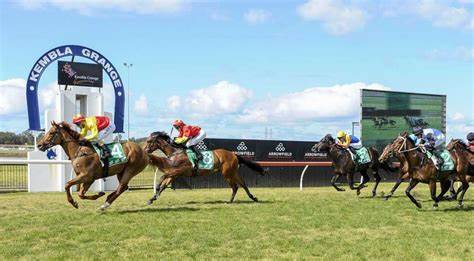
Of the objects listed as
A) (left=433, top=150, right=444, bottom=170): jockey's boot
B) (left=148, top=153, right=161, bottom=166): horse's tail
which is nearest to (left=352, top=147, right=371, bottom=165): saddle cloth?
(left=433, top=150, right=444, bottom=170): jockey's boot

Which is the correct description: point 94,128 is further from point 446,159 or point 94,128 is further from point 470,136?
point 470,136

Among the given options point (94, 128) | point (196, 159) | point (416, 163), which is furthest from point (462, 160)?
point (94, 128)

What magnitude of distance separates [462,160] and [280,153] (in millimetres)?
10442

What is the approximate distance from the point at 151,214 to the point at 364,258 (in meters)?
4.78

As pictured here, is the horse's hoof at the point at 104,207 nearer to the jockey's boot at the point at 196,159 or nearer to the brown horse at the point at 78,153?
the brown horse at the point at 78,153

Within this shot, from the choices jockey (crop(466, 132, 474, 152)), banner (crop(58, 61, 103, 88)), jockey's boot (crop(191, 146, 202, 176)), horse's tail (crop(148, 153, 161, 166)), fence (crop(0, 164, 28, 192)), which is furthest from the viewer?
fence (crop(0, 164, 28, 192))

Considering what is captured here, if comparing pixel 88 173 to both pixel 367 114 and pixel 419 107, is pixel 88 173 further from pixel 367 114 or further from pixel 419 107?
pixel 419 107

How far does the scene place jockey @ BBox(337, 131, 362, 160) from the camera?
17.0m

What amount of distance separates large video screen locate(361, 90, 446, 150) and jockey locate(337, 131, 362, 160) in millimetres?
10240

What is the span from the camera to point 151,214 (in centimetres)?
1088

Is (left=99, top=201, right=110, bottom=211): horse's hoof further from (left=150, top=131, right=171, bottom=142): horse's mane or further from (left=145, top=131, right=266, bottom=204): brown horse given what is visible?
(left=150, top=131, right=171, bottom=142): horse's mane

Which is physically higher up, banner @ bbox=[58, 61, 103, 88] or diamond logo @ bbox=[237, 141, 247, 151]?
banner @ bbox=[58, 61, 103, 88]

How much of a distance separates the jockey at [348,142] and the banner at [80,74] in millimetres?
9557

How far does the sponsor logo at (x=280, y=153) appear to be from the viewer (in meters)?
22.9
